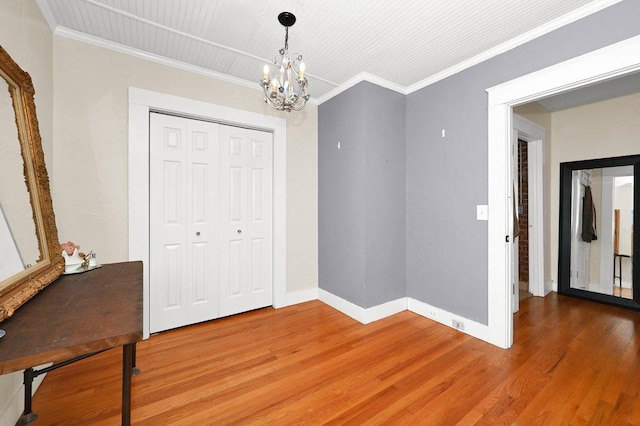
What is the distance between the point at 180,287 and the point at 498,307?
3.04 metres

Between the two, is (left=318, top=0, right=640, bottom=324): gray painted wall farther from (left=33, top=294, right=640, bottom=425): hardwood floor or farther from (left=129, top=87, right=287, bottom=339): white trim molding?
(left=129, top=87, right=287, bottom=339): white trim molding

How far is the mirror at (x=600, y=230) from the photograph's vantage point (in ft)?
10.3

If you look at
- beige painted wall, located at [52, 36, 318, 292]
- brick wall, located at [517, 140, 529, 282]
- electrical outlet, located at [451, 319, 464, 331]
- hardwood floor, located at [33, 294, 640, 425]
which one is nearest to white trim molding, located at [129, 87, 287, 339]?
beige painted wall, located at [52, 36, 318, 292]

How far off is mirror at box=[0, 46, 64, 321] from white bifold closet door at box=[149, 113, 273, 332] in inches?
39.2

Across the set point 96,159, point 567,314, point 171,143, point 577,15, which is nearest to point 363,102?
point 577,15

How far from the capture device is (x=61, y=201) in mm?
2172

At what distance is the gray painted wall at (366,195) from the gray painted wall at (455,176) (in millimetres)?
179

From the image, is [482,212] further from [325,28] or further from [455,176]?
[325,28]

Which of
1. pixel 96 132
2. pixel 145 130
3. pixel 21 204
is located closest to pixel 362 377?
pixel 21 204

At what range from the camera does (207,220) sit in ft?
9.34

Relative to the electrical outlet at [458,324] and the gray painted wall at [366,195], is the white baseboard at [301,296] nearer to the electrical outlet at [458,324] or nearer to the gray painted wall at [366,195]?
the gray painted wall at [366,195]

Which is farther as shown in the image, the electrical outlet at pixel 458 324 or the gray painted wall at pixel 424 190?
the electrical outlet at pixel 458 324

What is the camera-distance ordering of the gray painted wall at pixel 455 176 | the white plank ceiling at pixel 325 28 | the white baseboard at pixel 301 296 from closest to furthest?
the white plank ceiling at pixel 325 28 → the gray painted wall at pixel 455 176 → the white baseboard at pixel 301 296

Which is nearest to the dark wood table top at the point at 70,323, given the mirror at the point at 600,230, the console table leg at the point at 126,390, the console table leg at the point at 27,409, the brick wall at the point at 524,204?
the console table leg at the point at 126,390
